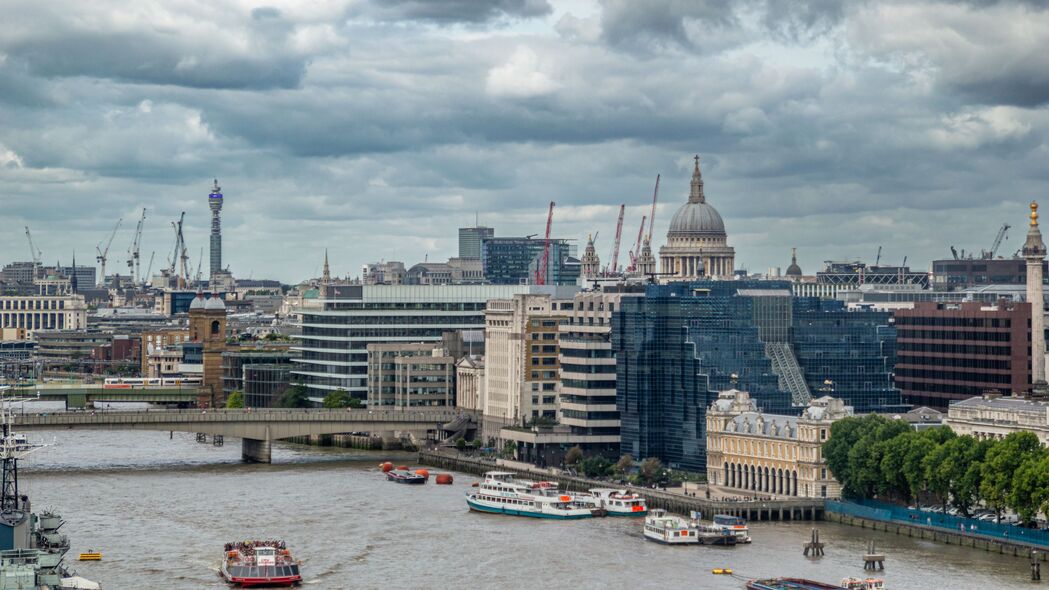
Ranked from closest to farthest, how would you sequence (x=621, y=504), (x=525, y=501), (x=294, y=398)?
(x=621, y=504) → (x=525, y=501) → (x=294, y=398)

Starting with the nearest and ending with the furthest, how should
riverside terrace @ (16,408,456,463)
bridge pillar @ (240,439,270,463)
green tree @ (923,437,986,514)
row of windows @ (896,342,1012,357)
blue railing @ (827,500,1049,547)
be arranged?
blue railing @ (827,500,1049,547) < green tree @ (923,437,986,514) < row of windows @ (896,342,1012,357) < riverside terrace @ (16,408,456,463) < bridge pillar @ (240,439,270,463)

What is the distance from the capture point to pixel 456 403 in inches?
7032

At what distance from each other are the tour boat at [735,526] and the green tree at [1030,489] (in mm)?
13059

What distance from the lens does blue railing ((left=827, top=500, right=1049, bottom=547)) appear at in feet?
330

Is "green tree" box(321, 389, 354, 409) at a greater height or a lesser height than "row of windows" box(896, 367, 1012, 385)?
lesser

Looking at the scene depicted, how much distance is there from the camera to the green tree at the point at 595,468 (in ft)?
451

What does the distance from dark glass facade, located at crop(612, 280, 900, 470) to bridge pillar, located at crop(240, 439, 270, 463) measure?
25.3 metres

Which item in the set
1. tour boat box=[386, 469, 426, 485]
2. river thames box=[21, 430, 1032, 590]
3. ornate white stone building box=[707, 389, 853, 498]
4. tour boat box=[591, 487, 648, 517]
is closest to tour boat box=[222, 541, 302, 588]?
river thames box=[21, 430, 1032, 590]

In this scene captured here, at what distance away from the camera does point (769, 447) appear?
124 metres

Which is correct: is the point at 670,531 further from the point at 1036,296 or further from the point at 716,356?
the point at 1036,296

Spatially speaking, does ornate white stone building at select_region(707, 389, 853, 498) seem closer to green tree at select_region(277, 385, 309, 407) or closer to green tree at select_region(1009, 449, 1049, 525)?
green tree at select_region(1009, 449, 1049, 525)

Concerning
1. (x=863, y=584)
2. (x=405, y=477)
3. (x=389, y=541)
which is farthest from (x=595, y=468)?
(x=863, y=584)

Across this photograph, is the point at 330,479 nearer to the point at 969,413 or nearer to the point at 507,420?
the point at 507,420

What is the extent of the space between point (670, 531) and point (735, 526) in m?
3.30
